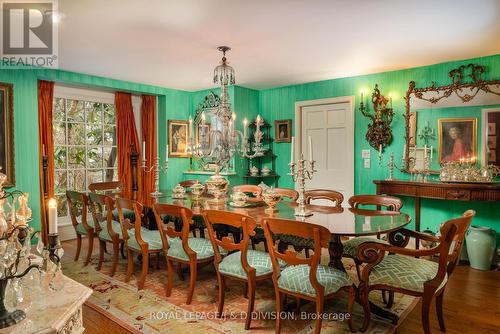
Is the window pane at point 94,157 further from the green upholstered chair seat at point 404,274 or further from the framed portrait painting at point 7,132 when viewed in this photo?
the green upholstered chair seat at point 404,274

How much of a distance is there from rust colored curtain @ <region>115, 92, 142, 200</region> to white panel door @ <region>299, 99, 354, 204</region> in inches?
109

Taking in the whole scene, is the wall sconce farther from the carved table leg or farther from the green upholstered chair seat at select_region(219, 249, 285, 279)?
the green upholstered chair seat at select_region(219, 249, 285, 279)

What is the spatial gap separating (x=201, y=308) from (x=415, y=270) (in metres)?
1.62

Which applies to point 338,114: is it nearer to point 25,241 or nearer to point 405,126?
point 405,126

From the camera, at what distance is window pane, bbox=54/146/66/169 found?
4.77 m

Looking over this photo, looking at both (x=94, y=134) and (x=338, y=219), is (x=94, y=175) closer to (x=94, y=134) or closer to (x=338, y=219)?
(x=94, y=134)

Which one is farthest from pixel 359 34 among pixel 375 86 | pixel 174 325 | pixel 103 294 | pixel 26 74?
pixel 26 74

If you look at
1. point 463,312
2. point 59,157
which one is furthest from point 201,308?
point 59,157

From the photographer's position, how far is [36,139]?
4.22 meters

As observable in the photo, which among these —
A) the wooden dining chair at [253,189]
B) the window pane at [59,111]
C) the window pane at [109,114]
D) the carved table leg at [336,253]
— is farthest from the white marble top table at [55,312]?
the window pane at [109,114]

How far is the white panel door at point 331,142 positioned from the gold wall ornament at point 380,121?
13.7 inches

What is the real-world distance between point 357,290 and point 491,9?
2.37m

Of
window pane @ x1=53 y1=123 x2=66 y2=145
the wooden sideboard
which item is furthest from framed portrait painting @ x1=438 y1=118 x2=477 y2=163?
window pane @ x1=53 y1=123 x2=66 y2=145

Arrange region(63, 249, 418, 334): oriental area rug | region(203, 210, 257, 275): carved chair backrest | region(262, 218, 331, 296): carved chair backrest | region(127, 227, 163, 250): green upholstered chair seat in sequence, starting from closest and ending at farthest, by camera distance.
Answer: region(262, 218, 331, 296): carved chair backrest → region(203, 210, 257, 275): carved chair backrest → region(63, 249, 418, 334): oriental area rug → region(127, 227, 163, 250): green upholstered chair seat
